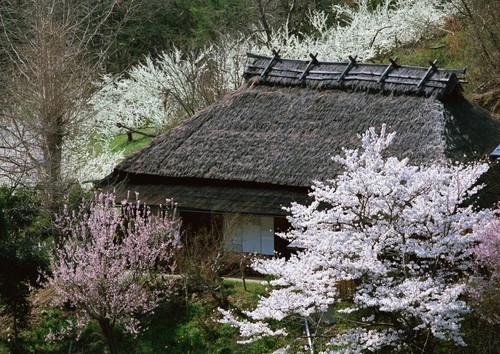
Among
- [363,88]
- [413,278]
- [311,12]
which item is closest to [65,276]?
[413,278]

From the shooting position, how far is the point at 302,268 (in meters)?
14.3

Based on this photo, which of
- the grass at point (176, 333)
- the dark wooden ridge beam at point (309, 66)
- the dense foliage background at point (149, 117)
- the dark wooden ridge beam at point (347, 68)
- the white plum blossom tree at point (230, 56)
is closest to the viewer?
the grass at point (176, 333)

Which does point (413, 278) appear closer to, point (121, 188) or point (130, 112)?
point (121, 188)

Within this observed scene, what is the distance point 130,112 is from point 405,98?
54.3ft

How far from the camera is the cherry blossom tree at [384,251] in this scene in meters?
13.8

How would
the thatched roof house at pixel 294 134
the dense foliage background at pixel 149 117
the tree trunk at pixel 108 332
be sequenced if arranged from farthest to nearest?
the thatched roof house at pixel 294 134 → the dense foliage background at pixel 149 117 → the tree trunk at pixel 108 332

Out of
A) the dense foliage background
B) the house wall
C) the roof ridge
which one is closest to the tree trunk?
the dense foliage background

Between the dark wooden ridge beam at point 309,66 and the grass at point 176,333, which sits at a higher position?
the dark wooden ridge beam at point 309,66

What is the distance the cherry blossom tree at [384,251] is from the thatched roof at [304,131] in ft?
16.1

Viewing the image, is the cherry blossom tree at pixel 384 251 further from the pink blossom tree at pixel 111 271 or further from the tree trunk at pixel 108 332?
the tree trunk at pixel 108 332

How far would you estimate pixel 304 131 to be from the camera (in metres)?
21.1

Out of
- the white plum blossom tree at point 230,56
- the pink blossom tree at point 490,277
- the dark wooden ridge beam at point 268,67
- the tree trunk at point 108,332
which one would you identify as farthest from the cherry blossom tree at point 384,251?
the white plum blossom tree at point 230,56

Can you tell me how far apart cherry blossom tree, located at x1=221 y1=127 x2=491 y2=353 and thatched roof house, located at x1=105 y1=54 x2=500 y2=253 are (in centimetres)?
490

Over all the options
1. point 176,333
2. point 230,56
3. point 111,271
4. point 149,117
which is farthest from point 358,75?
point 149,117
